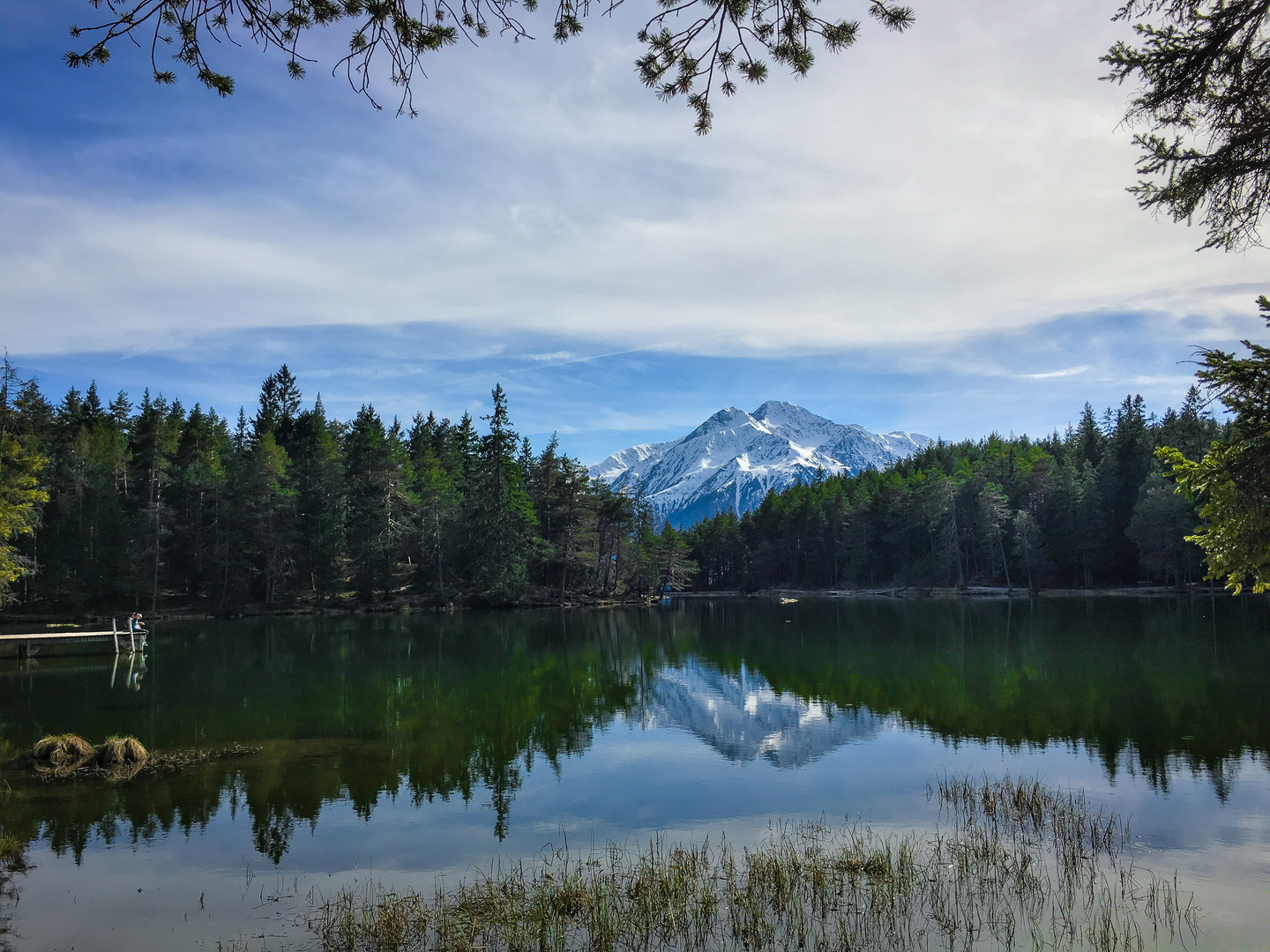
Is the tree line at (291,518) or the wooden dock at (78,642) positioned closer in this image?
the wooden dock at (78,642)

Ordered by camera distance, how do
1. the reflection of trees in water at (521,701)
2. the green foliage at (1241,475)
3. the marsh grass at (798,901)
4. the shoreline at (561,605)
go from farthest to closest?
the shoreline at (561,605)
the reflection of trees in water at (521,701)
the green foliage at (1241,475)
the marsh grass at (798,901)

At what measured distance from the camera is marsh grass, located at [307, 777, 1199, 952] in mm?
8695

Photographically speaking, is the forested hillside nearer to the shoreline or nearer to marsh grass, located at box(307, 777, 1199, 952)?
the shoreline

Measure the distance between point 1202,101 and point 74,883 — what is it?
1782 centimetres

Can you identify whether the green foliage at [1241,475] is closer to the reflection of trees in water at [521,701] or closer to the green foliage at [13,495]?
the reflection of trees in water at [521,701]

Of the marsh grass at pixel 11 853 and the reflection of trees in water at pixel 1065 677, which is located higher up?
the marsh grass at pixel 11 853

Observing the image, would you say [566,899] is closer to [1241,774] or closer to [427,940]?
[427,940]

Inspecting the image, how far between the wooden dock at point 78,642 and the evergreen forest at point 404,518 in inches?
508

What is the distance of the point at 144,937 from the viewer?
9.16 meters

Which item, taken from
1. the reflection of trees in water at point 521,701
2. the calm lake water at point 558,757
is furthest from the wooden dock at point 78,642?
the calm lake water at point 558,757

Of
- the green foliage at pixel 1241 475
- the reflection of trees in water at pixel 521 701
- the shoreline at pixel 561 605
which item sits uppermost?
the green foliage at pixel 1241 475

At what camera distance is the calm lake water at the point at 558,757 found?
10.8m

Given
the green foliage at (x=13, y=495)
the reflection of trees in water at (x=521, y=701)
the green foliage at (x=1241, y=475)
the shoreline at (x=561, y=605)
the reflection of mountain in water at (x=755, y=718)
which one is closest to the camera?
the green foliage at (x=1241, y=475)

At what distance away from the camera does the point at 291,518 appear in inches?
2852
